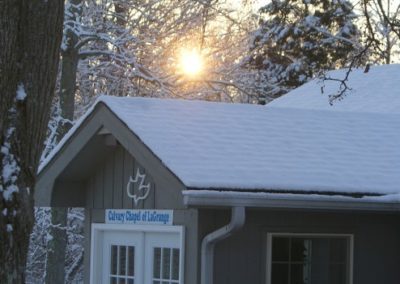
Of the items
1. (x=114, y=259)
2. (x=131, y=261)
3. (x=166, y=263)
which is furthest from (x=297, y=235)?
(x=114, y=259)

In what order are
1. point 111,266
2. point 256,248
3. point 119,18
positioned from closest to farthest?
point 256,248 → point 111,266 → point 119,18

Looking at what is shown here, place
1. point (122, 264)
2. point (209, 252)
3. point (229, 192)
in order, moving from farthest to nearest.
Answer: point (122, 264), point (209, 252), point (229, 192)

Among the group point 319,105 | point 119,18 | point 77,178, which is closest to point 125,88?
point 119,18

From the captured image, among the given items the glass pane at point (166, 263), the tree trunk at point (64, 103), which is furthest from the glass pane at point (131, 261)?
the tree trunk at point (64, 103)

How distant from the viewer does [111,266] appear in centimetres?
1163

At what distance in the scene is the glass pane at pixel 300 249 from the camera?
398 inches

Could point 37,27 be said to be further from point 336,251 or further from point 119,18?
point 119,18

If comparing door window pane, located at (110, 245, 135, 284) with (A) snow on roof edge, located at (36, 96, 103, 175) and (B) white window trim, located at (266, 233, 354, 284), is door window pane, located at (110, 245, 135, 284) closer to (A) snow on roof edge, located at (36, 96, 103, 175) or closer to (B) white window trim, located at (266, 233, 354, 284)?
(A) snow on roof edge, located at (36, 96, 103, 175)

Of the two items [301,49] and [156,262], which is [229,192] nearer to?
[156,262]

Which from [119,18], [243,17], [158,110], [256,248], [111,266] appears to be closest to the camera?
[256,248]

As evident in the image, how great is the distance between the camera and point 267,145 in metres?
10.4

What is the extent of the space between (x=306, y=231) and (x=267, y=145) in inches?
39.7

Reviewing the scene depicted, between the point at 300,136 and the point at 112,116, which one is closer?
the point at 112,116

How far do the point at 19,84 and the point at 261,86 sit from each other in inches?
669
